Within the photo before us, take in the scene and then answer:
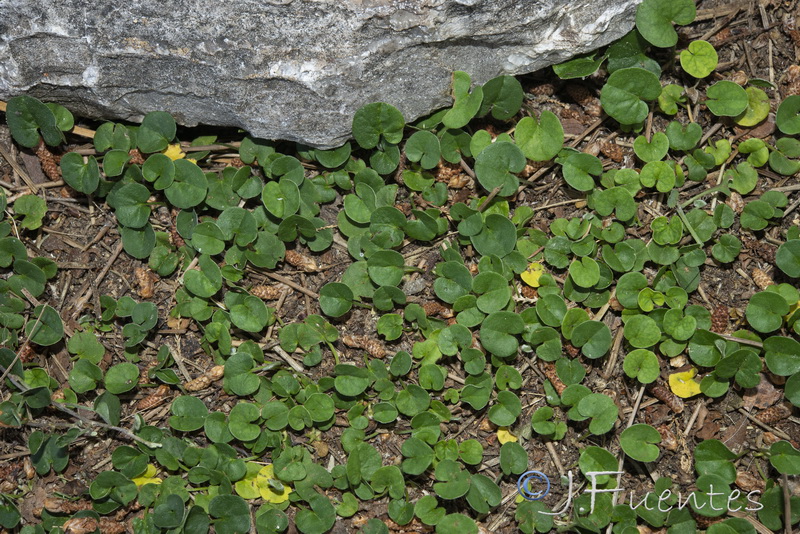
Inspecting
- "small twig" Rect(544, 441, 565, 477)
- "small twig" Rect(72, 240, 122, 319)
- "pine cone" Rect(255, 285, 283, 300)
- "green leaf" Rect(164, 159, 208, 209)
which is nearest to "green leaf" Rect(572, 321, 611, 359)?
"small twig" Rect(544, 441, 565, 477)

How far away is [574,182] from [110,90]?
194 cm

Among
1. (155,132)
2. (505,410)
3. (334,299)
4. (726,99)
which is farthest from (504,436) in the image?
(155,132)

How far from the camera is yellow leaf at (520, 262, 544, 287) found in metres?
2.81

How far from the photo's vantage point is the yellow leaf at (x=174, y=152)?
2955 mm

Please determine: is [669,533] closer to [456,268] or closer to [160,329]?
[456,268]

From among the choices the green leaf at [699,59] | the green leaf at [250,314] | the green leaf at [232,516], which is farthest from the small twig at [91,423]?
the green leaf at [699,59]

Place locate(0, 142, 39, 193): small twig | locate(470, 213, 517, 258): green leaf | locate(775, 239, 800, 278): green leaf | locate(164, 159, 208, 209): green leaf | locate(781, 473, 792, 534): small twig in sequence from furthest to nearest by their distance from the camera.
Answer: locate(0, 142, 39, 193): small twig, locate(164, 159, 208, 209): green leaf, locate(470, 213, 517, 258): green leaf, locate(775, 239, 800, 278): green leaf, locate(781, 473, 792, 534): small twig

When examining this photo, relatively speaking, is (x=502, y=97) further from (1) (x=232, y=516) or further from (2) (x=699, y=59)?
(1) (x=232, y=516)

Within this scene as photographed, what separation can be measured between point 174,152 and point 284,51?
28.1 inches

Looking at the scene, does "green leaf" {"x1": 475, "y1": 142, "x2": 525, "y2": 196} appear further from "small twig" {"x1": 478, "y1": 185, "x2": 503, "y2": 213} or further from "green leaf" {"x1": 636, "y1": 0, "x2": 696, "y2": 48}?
"green leaf" {"x1": 636, "y1": 0, "x2": 696, "y2": 48}

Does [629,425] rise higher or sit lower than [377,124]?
lower

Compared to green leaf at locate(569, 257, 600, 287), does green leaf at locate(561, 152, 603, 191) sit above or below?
above

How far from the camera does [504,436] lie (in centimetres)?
272

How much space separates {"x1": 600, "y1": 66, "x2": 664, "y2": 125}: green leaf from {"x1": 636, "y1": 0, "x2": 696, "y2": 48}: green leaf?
0.15 metres
